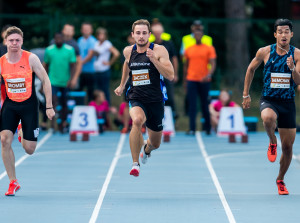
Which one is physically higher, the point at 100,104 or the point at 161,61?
the point at 161,61

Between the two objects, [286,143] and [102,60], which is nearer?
[286,143]

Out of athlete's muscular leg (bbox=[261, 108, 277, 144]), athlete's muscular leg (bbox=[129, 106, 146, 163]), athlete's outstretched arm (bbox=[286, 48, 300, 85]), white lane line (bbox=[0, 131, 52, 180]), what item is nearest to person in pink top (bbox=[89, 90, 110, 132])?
white lane line (bbox=[0, 131, 52, 180])

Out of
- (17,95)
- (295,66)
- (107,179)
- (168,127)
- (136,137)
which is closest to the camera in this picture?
(295,66)

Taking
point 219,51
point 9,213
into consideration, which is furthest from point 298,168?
point 219,51

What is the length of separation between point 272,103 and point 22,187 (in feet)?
11.3

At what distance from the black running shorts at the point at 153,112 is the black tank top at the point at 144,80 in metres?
0.06

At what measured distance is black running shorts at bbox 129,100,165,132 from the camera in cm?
1103

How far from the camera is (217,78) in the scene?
22.0 metres

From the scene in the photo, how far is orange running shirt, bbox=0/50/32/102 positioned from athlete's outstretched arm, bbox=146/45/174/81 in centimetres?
145

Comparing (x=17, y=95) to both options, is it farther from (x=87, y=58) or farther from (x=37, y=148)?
(x=87, y=58)

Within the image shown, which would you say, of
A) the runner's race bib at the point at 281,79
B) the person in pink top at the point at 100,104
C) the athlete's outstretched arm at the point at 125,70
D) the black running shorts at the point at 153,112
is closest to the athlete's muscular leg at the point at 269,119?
the runner's race bib at the point at 281,79

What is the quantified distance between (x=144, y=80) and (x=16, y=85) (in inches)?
62.2

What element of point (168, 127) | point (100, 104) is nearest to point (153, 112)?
point (168, 127)

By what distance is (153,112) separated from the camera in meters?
11.1
